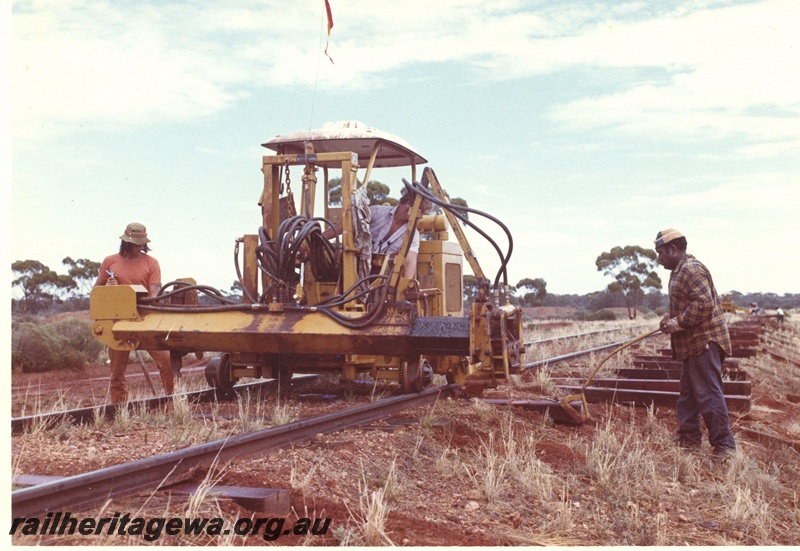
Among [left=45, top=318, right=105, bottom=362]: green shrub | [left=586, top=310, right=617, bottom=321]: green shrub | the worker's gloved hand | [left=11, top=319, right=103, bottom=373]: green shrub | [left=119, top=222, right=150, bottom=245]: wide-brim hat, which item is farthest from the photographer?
[left=586, top=310, right=617, bottom=321]: green shrub

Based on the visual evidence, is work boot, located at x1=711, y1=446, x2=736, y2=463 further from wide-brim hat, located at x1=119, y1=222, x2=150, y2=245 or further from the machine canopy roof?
wide-brim hat, located at x1=119, y1=222, x2=150, y2=245

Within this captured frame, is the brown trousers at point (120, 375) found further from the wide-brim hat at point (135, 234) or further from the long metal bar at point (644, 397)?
the long metal bar at point (644, 397)

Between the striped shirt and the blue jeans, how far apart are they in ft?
0.29

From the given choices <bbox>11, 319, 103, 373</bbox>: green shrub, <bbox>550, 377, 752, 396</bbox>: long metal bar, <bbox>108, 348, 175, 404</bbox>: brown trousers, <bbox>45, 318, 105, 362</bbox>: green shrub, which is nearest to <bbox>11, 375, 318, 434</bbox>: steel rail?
<bbox>108, 348, 175, 404</bbox>: brown trousers

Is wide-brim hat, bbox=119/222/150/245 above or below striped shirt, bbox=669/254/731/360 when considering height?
above

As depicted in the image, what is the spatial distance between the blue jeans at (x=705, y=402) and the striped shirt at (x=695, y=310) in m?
0.09

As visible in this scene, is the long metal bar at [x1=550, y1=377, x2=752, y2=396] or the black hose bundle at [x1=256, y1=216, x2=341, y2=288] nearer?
the black hose bundle at [x1=256, y1=216, x2=341, y2=288]

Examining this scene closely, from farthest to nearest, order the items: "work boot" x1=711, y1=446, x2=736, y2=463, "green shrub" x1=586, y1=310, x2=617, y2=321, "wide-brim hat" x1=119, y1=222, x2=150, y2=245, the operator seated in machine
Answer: "green shrub" x1=586, y1=310, x2=617, y2=321
the operator seated in machine
"wide-brim hat" x1=119, y1=222, x2=150, y2=245
"work boot" x1=711, y1=446, x2=736, y2=463

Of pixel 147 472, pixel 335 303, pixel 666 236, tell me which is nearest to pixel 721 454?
pixel 666 236

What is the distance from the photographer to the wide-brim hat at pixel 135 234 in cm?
861

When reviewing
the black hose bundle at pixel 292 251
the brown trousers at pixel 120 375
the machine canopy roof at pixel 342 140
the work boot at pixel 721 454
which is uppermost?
the machine canopy roof at pixel 342 140

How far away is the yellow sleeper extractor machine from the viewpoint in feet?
23.0

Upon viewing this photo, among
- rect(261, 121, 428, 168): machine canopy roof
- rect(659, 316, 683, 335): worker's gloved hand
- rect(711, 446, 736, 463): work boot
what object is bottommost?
rect(711, 446, 736, 463): work boot

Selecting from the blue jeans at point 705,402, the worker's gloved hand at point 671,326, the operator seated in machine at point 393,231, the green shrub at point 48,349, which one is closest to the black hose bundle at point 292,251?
the operator seated in machine at point 393,231
